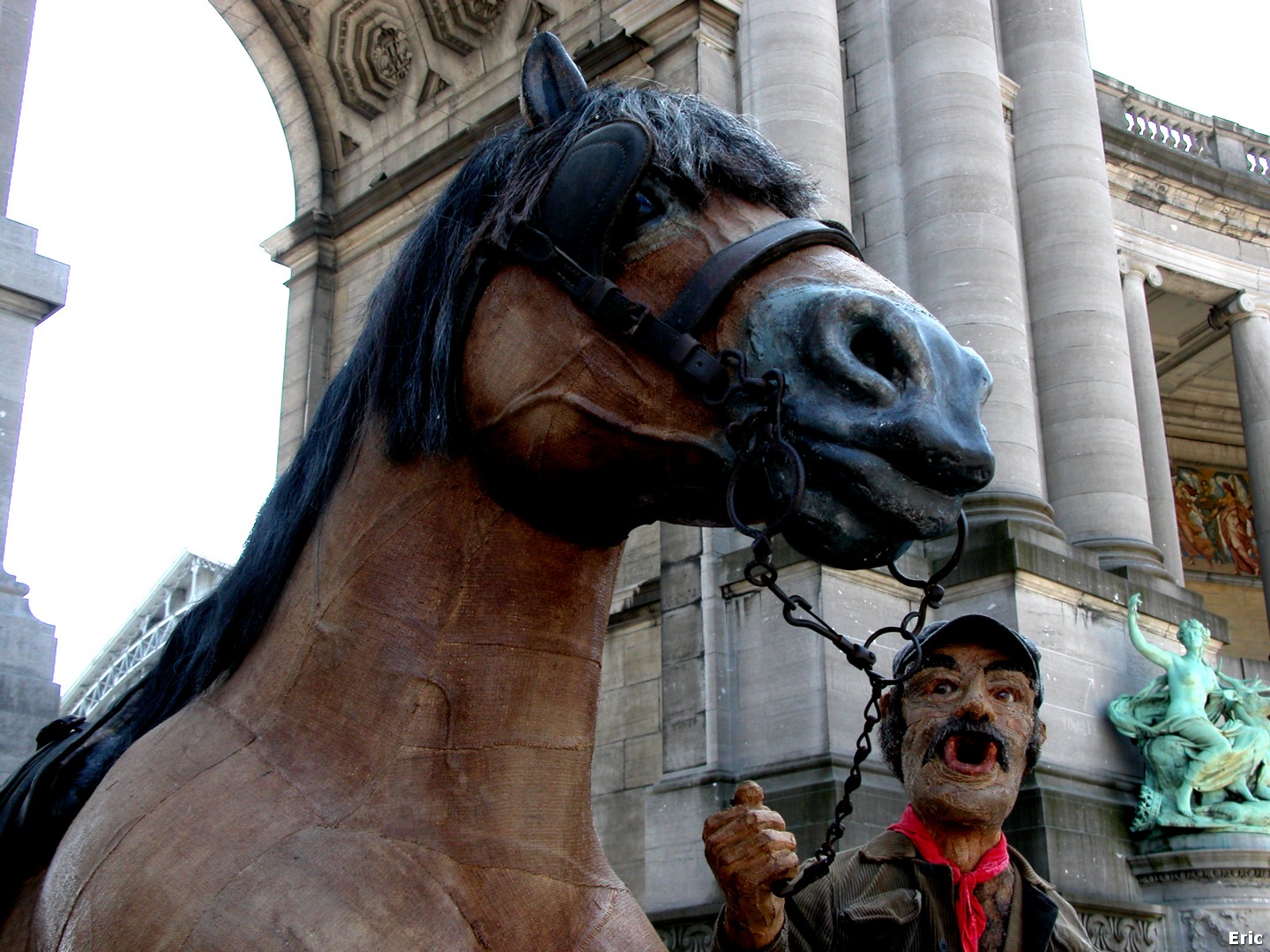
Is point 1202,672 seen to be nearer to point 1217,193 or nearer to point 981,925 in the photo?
point 981,925

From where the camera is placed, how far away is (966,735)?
294cm

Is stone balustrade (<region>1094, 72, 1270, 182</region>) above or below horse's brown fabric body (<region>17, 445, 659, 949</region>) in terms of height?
above

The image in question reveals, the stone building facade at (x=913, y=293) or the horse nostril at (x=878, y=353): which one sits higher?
the stone building facade at (x=913, y=293)

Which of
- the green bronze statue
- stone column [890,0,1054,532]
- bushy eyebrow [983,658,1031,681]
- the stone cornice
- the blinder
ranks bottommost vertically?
bushy eyebrow [983,658,1031,681]

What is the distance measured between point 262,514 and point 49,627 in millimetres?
3307

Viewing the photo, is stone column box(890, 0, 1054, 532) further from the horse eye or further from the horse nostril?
the horse nostril

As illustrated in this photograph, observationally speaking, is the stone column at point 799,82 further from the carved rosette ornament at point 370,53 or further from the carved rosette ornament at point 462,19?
the carved rosette ornament at point 370,53

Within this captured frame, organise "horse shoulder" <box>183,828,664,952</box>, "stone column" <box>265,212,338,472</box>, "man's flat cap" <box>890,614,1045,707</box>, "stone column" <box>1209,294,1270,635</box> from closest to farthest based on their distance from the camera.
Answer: "horse shoulder" <box>183,828,664,952</box> → "man's flat cap" <box>890,614,1045,707</box> → "stone column" <box>265,212,338,472</box> → "stone column" <box>1209,294,1270,635</box>

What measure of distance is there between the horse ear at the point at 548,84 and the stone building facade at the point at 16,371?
349 cm

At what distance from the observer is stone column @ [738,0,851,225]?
10.4 metres

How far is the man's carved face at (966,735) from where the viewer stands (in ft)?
9.32

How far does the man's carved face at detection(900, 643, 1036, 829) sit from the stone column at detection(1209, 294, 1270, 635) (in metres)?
15.0

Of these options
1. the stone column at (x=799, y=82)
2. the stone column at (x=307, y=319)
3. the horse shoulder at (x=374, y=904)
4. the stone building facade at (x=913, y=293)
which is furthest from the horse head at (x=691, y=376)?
the stone column at (x=307, y=319)

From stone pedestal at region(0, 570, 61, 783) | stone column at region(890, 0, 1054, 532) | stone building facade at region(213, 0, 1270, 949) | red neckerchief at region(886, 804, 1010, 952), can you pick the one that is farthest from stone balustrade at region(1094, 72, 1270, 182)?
red neckerchief at region(886, 804, 1010, 952)
